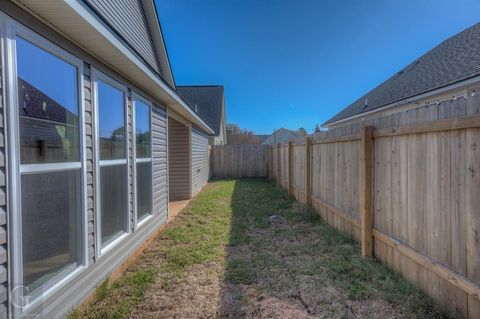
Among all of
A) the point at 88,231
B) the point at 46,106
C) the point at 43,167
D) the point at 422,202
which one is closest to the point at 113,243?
the point at 88,231

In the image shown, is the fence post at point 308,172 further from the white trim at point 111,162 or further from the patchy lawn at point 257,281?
the white trim at point 111,162

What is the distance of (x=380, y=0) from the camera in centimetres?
649

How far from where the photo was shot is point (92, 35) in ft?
7.52

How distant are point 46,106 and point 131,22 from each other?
3.01m

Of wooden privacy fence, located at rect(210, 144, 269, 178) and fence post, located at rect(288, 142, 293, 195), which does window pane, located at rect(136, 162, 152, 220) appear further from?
wooden privacy fence, located at rect(210, 144, 269, 178)

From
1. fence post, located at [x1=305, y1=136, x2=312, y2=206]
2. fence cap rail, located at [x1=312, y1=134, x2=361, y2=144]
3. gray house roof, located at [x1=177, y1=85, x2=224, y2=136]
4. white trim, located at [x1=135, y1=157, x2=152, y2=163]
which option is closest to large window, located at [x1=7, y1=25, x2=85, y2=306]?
white trim, located at [x1=135, y1=157, x2=152, y2=163]

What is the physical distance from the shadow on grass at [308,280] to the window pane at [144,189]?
1437 mm

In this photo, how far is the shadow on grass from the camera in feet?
7.54

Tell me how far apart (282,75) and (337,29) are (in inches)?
238

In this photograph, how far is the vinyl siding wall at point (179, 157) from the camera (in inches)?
315

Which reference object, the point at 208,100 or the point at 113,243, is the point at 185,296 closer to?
the point at 113,243

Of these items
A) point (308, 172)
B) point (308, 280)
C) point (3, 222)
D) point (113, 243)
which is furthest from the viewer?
point (308, 172)

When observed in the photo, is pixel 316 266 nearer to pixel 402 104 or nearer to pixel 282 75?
pixel 402 104

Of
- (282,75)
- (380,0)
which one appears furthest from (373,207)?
(282,75)
